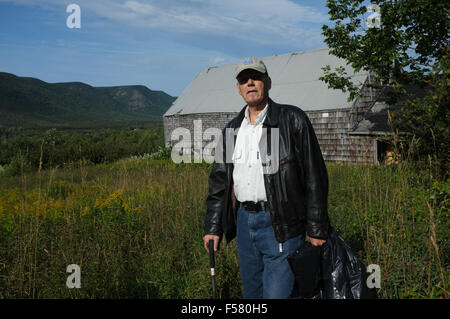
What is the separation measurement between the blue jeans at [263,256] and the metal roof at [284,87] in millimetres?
16140

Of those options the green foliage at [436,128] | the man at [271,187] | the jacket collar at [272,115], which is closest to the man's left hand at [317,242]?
the man at [271,187]

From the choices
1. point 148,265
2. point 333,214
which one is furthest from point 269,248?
point 333,214

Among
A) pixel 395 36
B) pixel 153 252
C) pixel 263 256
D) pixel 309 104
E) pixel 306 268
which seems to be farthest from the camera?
pixel 309 104

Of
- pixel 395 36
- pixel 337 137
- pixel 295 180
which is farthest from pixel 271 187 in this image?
pixel 337 137

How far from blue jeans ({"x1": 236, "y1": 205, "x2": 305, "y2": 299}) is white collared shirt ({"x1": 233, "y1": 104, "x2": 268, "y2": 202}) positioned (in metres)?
0.14

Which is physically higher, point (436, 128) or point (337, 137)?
point (337, 137)

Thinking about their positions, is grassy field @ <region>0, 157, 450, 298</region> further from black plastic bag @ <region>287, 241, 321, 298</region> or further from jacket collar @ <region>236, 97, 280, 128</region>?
jacket collar @ <region>236, 97, 280, 128</region>

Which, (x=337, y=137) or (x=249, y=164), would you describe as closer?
(x=249, y=164)

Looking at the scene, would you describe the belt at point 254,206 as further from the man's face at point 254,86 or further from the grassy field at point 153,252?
the grassy field at point 153,252

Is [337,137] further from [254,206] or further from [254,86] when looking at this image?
[254,206]

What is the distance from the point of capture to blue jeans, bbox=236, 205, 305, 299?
243 centimetres

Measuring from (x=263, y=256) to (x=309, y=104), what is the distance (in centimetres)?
1754

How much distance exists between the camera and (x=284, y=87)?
21859 millimetres

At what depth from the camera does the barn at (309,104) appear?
16.6 meters
